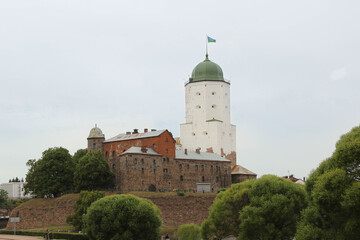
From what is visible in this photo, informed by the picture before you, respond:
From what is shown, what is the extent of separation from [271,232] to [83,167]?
3567 cm

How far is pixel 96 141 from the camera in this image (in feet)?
246

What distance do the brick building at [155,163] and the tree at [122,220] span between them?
1012 inches

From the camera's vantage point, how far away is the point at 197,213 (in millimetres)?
68812

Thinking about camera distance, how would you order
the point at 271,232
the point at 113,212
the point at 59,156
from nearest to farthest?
the point at 271,232 → the point at 113,212 → the point at 59,156

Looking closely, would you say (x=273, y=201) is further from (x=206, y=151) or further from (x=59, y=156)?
(x=206, y=151)

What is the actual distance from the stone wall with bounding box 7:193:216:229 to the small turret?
9.50m

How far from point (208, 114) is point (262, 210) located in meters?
52.1

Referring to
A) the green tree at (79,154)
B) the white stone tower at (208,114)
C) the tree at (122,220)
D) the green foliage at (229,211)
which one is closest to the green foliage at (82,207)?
the tree at (122,220)

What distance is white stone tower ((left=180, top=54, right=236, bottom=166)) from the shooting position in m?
88.9

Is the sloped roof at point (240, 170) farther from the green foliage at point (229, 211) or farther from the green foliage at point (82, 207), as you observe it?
the green foliage at point (229, 211)

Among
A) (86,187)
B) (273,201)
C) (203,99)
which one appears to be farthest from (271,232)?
(203,99)

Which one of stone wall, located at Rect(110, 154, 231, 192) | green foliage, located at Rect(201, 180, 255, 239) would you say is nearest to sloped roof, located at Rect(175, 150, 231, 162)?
stone wall, located at Rect(110, 154, 231, 192)

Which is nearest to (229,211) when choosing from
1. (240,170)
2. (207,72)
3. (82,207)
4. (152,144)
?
(82,207)

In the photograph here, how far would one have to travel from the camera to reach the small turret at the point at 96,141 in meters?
74.9
